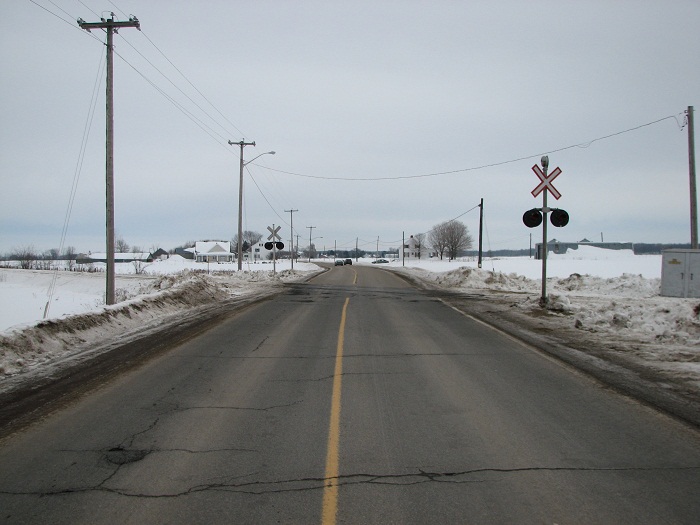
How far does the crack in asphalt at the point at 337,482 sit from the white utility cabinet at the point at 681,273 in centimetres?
1894

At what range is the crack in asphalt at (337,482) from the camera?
12.2ft

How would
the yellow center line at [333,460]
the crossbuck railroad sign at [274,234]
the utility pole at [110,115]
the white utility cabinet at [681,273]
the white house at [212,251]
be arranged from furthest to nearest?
the white house at [212,251], the crossbuck railroad sign at [274,234], the white utility cabinet at [681,273], the utility pole at [110,115], the yellow center line at [333,460]

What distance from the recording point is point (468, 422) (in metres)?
5.24

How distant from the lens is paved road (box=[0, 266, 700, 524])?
350cm

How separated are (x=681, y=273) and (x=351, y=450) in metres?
20.7

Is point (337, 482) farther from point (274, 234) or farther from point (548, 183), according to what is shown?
point (274, 234)

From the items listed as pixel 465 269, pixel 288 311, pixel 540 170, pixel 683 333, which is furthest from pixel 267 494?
pixel 465 269

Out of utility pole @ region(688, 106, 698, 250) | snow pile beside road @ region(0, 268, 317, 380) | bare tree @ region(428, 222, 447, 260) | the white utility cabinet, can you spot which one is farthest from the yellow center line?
bare tree @ region(428, 222, 447, 260)

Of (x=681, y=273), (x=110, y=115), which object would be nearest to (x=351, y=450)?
(x=110, y=115)

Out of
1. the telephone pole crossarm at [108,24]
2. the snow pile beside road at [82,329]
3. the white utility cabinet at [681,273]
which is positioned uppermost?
the telephone pole crossarm at [108,24]

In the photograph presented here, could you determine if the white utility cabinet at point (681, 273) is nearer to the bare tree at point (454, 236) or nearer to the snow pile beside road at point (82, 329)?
the snow pile beside road at point (82, 329)

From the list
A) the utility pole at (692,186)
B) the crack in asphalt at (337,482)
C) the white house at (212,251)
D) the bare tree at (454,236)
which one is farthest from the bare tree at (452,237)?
the crack in asphalt at (337,482)

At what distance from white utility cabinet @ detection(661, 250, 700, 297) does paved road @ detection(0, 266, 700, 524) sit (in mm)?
15729

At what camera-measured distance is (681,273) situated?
19.8m
